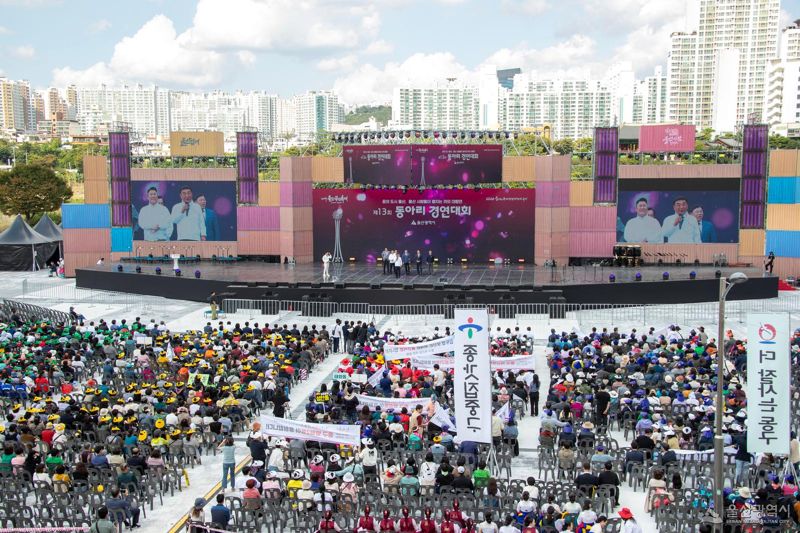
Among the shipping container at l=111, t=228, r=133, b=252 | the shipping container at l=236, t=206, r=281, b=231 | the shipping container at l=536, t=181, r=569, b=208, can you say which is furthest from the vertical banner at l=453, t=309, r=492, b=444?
the shipping container at l=111, t=228, r=133, b=252

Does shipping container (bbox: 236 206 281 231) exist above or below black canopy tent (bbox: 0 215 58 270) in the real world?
above

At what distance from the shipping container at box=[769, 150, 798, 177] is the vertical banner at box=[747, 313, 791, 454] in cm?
2945

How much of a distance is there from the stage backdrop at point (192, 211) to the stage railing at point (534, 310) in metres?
11.1

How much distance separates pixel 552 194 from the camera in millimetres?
40938

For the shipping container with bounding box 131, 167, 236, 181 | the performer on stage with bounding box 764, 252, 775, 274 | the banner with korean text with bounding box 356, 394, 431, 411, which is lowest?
the banner with korean text with bounding box 356, 394, 431, 411

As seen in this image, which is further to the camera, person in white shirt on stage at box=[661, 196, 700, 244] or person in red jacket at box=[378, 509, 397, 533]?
person in white shirt on stage at box=[661, 196, 700, 244]

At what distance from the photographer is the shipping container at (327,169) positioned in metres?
42.7

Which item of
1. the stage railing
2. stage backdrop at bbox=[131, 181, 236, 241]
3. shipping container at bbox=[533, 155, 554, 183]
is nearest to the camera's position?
the stage railing

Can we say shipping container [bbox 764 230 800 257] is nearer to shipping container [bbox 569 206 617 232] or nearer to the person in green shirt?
shipping container [bbox 569 206 617 232]

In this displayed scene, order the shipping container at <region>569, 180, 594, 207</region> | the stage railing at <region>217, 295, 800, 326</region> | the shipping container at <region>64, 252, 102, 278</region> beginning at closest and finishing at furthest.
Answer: the stage railing at <region>217, 295, 800, 326</region>, the shipping container at <region>569, 180, 594, 207</region>, the shipping container at <region>64, 252, 102, 278</region>

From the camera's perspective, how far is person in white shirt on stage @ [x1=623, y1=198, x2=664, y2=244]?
134 ft

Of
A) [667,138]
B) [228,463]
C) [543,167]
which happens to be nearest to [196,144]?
[543,167]

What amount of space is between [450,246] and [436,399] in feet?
81.3

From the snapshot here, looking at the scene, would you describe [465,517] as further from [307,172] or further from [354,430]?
[307,172]
